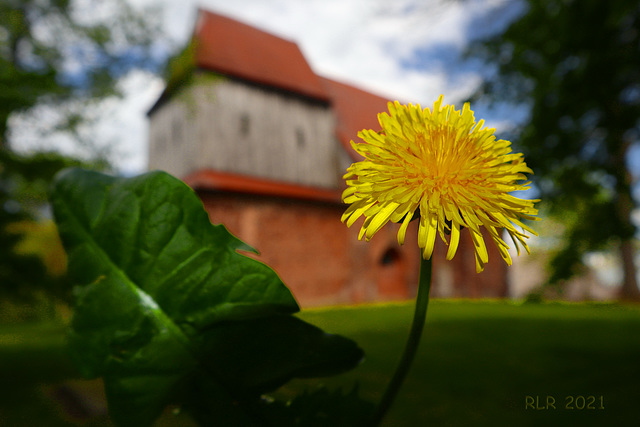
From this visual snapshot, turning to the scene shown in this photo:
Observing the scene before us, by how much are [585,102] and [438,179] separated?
272 centimetres

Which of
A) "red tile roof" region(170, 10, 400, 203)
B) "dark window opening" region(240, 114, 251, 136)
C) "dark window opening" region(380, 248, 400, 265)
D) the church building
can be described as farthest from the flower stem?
"dark window opening" region(380, 248, 400, 265)

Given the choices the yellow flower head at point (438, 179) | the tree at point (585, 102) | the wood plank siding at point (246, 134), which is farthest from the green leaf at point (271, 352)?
the wood plank siding at point (246, 134)

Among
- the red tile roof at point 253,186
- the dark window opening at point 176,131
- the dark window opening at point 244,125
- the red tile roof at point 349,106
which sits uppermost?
the red tile roof at point 349,106

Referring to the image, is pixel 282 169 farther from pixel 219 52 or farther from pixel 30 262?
pixel 30 262

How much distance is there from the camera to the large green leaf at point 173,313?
345mm

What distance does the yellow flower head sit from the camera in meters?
0.29

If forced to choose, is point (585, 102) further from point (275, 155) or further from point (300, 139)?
point (300, 139)

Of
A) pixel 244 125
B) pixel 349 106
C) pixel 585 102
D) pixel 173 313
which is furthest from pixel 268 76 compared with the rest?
pixel 173 313

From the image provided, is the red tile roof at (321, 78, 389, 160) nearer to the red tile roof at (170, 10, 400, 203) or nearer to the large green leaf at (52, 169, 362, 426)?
the red tile roof at (170, 10, 400, 203)

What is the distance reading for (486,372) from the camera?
10.8 feet

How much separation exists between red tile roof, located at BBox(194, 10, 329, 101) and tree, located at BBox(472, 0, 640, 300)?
939cm

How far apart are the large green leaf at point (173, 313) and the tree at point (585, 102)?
209 cm

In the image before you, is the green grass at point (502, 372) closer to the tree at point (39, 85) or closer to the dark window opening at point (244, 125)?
the tree at point (39, 85)

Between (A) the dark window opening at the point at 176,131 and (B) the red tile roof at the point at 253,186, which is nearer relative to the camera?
(B) the red tile roof at the point at 253,186
